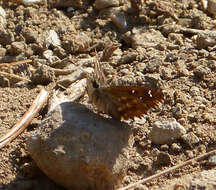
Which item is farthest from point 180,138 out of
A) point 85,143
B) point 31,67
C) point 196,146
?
point 31,67

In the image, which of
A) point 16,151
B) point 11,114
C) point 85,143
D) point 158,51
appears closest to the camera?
point 85,143

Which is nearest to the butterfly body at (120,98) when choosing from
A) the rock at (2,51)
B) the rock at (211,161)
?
the rock at (211,161)

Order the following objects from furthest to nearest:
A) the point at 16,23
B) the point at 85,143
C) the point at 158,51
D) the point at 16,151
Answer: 1. the point at 16,23
2. the point at 158,51
3. the point at 16,151
4. the point at 85,143

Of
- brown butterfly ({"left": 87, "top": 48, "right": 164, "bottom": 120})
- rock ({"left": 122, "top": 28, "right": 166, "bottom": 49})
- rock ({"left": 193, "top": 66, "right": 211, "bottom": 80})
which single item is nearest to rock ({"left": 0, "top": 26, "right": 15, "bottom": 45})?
rock ({"left": 122, "top": 28, "right": 166, "bottom": 49})

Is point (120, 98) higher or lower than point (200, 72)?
higher

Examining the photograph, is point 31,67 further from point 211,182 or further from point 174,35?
point 211,182

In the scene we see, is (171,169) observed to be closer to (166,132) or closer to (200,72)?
(166,132)

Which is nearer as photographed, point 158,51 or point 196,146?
point 196,146

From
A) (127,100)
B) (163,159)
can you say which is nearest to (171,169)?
(163,159)
